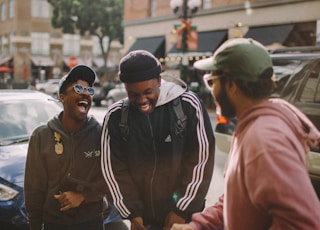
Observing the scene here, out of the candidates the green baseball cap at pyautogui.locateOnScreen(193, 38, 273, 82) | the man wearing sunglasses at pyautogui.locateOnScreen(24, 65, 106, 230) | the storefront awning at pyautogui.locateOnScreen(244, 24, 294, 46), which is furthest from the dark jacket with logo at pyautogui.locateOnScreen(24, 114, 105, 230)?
the storefront awning at pyautogui.locateOnScreen(244, 24, 294, 46)

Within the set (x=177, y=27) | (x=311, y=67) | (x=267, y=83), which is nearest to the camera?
(x=267, y=83)

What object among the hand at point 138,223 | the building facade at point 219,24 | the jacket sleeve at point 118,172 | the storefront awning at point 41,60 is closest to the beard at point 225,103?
the jacket sleeve at point 118,172

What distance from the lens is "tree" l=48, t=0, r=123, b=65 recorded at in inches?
1533

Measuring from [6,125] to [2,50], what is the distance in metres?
55.5

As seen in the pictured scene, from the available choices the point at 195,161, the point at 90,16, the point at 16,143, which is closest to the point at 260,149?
the point at 195,161

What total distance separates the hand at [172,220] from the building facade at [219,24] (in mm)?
15091

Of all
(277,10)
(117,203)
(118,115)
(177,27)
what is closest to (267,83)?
(118,115)

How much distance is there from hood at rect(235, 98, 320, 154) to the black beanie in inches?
30.7

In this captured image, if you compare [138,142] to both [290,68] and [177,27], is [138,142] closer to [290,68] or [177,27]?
[290,68]

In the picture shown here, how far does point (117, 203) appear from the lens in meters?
2.54

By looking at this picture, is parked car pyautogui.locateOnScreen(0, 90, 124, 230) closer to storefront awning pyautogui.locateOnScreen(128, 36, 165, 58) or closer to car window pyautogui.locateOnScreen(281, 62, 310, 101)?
car window pyautogui.locateOnScreen(281, 62, 310, 101)

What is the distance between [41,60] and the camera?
52.8 meters

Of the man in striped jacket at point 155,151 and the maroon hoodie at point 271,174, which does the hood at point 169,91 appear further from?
the maroon hoodie at point 271,174

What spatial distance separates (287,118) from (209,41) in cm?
2137
